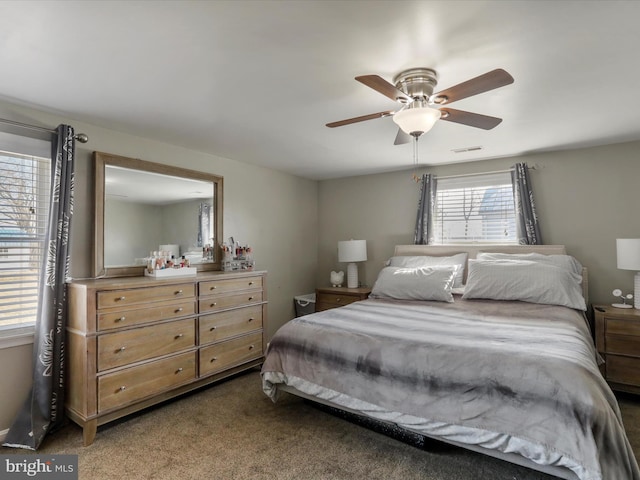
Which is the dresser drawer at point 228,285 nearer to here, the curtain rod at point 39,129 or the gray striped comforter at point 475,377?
the gray striped comforter at point 475,377

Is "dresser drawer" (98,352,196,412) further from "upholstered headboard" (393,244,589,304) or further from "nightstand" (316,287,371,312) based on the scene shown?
"upholstered headboard" (393,244,589,304)

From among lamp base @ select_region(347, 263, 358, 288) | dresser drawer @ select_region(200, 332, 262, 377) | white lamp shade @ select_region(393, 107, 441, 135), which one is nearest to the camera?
white lamp shade @ select_region(393, 107, 441, 135)

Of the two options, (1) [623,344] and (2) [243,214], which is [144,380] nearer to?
(2) [243,214]

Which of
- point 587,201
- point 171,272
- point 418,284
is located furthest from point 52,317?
point 587,201

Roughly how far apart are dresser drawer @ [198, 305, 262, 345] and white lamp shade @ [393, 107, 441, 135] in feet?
7.47

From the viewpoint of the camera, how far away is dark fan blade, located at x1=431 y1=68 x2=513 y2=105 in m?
1.65

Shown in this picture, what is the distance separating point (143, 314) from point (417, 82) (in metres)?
2.47

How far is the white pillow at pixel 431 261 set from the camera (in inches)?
148

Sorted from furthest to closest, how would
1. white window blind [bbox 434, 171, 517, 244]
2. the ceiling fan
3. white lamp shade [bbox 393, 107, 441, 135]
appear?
white window blind [bbox 434, 171, 517, 244] < white lamp shade [bbox 393, 107, 441, 135] < the ceiling fan

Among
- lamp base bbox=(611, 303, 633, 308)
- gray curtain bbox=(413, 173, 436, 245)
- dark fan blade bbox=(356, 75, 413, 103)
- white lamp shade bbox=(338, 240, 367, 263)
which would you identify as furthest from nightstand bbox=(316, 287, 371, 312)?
dark fan blade bbox=(356, 75, 413, 103)

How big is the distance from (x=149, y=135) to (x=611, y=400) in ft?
12.0

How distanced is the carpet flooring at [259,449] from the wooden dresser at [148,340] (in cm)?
20

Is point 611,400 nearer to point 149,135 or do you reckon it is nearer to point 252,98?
point 252,98

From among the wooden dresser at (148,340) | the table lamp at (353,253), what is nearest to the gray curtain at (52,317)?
the wooden dresser at (148,340)
